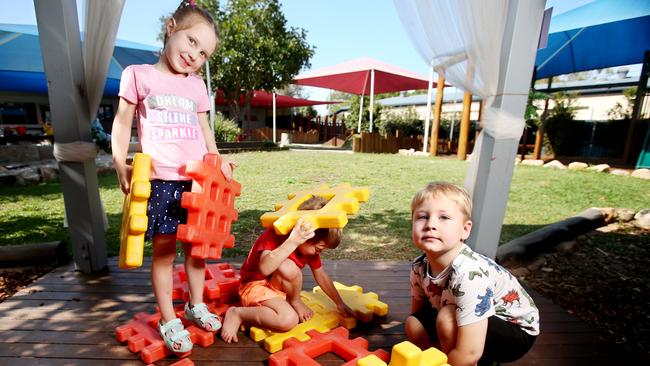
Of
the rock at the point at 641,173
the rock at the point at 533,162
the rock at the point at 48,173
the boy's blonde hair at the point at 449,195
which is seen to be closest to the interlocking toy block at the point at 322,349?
the boy's blonde hair at the point at 449,195

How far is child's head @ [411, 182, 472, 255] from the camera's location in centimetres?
156

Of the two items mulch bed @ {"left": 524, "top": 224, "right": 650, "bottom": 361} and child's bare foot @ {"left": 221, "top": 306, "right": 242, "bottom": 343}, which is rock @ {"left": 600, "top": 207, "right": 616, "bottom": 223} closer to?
mulch bed @ {"left": 524, "top": 224, "right": 650, "bottom": 361}

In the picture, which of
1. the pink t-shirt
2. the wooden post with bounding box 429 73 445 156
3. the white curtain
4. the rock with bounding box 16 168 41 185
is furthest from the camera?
the wooden post with bounding box 429 73 445 156

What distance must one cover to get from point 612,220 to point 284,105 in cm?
2308

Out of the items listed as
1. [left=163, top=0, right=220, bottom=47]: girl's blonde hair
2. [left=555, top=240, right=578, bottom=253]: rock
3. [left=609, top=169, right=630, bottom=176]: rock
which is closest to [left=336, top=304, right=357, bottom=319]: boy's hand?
[left=163, top=0, right=220, bottom=47]: girl's blonde hair

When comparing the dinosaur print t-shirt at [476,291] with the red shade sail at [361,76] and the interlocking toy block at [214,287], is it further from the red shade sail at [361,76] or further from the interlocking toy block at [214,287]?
the red shade sail at [361,76]

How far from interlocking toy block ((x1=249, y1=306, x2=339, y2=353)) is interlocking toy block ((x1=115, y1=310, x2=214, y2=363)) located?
0.27 meters

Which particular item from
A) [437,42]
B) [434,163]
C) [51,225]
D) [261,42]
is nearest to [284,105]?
[261,42]

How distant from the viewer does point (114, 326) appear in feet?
6.84

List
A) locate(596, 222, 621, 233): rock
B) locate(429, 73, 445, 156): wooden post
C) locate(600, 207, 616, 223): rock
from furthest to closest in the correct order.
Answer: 1. locate(429, 73, 445, 156): wooden post
2. locate(600, 207, 616, 223): rock
3. locate(596, 222, 621, 233): rock

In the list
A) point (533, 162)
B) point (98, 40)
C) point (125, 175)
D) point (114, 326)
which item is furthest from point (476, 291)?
point (533, 162)

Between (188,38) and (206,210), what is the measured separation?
35.6 inches

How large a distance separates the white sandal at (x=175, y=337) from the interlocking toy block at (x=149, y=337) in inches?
1.7

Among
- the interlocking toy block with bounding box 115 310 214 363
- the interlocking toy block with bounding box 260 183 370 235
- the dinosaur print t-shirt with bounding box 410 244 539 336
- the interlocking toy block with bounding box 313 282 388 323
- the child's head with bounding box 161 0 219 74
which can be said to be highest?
the child's head with bounding box 161 0 219 74
